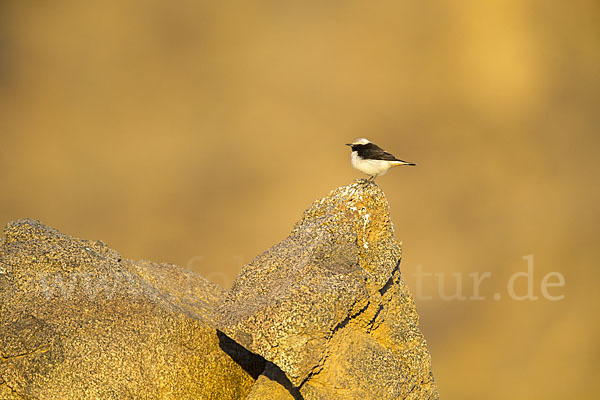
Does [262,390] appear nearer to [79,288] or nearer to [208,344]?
[208,344]

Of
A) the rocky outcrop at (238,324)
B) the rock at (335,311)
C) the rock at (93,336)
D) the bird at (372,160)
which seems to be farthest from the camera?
the bird at (372,160)

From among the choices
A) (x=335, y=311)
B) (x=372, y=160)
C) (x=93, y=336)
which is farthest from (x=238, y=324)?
(x=372, y=160)

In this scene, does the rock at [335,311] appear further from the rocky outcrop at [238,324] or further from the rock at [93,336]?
the rock at [93,336]

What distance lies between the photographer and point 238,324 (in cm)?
704

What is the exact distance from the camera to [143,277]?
9.30m

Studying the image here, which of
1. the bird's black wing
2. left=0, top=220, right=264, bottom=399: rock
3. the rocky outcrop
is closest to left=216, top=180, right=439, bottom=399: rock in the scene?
the rocky outcrop

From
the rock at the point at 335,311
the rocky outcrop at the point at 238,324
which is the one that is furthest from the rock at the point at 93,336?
the rock at the point at 335,311

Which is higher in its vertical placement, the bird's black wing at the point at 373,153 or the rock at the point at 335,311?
the bird's black wing at the point at 373,153

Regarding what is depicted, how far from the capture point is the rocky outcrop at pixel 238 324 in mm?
7008

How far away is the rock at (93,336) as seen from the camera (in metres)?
7.16

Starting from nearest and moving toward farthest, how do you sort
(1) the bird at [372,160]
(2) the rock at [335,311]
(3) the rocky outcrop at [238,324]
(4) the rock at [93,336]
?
(2) the rock at [335,311]
(3) the rocky outcrop at [238,324]
(4) the rock at [93,336]
(1) the bird at [372,160]

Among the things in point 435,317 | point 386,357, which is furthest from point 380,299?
point 435,317

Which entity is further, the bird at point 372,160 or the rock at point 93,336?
the bird at point 372,160

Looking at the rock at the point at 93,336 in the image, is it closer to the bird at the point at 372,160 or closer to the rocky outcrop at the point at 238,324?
the rocky outcrop at the point at 238,324
